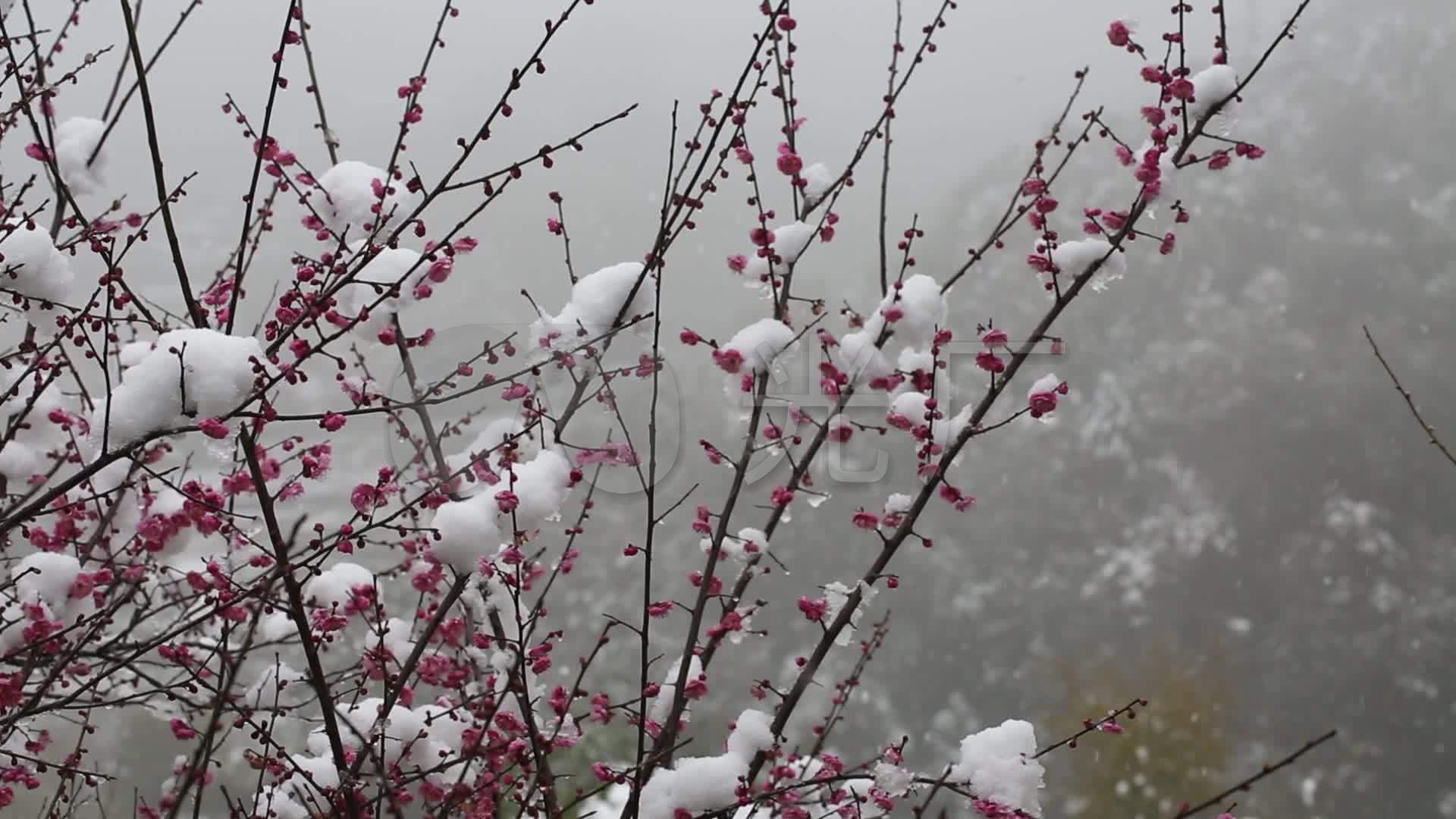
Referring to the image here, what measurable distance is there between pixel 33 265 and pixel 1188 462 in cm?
1209

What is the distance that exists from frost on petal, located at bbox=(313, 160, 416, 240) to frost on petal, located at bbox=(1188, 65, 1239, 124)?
1.79m

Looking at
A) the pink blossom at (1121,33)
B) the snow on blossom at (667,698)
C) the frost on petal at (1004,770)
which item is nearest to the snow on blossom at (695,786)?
the snow on blossom at (667,698)

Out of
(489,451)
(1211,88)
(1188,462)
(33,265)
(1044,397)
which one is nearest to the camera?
(33,265)

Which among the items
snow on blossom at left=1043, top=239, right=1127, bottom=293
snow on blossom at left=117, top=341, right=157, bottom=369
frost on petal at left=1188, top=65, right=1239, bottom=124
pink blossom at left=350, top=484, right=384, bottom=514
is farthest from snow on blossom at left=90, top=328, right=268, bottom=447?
frost on petal at left=1188, top=65, right=1239, bottom=124

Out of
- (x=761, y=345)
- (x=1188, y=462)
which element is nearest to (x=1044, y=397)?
(x=761, y=345)

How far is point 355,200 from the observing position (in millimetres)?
2102

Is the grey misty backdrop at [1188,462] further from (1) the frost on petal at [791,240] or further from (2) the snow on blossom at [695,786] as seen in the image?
(2) the snow on blossom at [695,786]

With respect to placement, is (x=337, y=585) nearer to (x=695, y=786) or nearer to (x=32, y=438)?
(x=695, y=786)

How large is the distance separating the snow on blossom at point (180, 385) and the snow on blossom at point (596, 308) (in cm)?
67

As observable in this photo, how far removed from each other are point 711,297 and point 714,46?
54.5ft

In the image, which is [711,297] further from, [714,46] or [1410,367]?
[714,46]

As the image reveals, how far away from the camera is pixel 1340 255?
45.2ft

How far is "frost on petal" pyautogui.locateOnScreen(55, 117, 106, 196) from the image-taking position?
2.19m

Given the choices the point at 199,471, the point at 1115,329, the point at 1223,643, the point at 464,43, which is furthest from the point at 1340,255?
the point at 464,43
